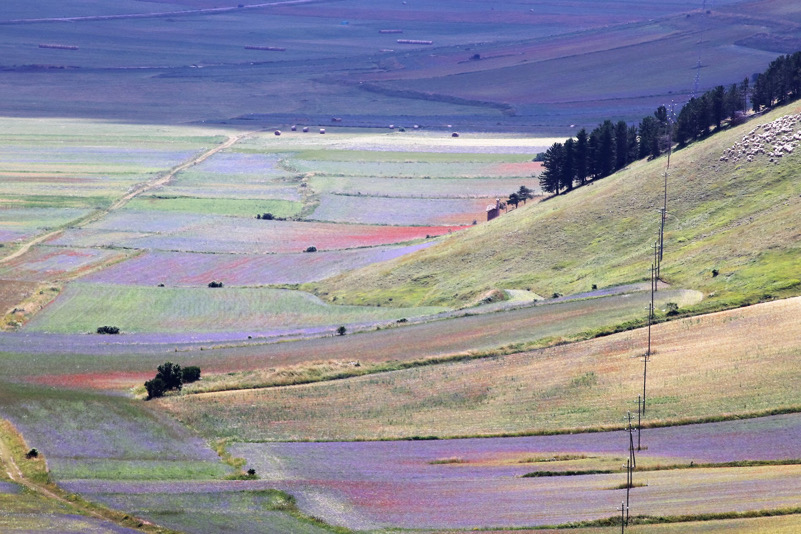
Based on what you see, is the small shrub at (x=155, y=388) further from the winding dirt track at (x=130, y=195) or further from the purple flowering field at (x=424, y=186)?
the purple flowering field at (x=424, y=186)

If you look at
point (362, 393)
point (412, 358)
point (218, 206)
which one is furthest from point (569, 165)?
point (362, 393)

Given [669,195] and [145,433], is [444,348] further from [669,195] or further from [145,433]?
[669,195]

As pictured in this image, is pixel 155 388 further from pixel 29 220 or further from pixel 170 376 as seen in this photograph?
pixel 29 220

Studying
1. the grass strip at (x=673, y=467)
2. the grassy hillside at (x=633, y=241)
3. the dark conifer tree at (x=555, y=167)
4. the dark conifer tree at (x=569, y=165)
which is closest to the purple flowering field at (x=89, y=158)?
the dark conifer tree at (x=555, y=167)

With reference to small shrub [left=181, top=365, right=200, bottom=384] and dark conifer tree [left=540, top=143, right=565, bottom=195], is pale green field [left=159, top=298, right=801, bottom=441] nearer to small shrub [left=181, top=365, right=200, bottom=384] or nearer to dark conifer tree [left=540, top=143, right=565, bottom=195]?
small shrub [left=181, top=365, right=200, bottom=384]

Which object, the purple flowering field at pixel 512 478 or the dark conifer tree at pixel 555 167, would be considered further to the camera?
the dark conifer tree at pixel 555 167

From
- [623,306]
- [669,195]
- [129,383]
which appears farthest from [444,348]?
[669,195]

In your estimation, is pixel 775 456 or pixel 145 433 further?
pixel 145 433
